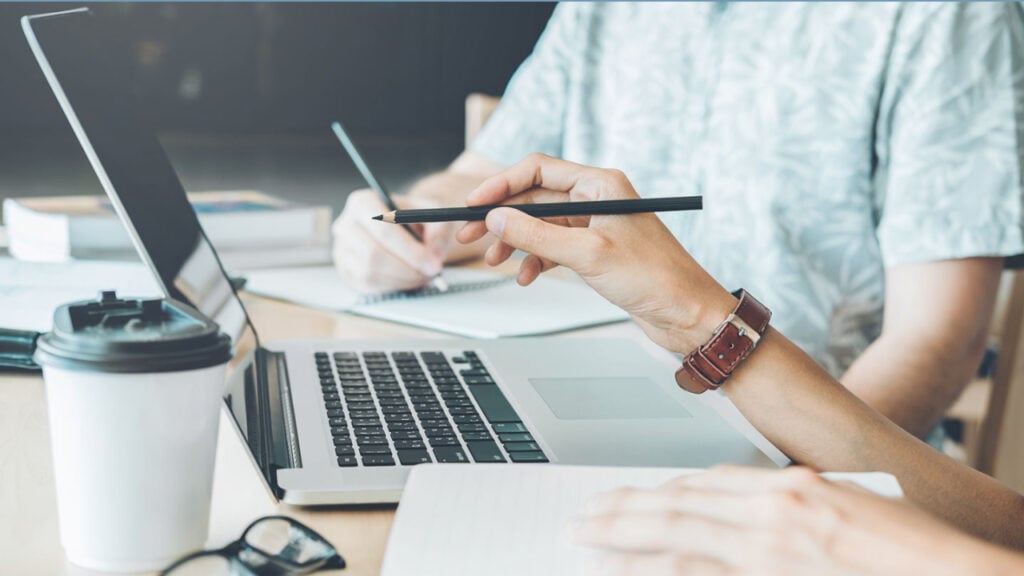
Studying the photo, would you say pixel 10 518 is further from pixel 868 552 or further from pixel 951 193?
pixel 951 193

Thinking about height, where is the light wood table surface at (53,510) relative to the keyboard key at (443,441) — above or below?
below

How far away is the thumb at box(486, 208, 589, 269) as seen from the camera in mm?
591

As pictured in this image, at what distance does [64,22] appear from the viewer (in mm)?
715

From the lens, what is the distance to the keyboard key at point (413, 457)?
1.83 feet

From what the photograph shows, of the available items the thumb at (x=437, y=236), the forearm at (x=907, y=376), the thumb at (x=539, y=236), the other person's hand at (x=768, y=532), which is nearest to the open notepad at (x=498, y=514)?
the other person's hand at (x=768, y=532)

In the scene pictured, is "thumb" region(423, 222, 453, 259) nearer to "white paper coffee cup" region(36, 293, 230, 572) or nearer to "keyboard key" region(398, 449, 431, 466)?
"keyboard key" region(398, 449, 431, 466)

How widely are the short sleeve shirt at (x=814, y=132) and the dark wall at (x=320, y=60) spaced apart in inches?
60.6

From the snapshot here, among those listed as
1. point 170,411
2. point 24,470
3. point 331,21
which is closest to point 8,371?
point 24,470

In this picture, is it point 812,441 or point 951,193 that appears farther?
point 951,193

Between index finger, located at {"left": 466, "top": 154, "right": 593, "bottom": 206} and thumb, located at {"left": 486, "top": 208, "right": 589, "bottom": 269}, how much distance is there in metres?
0.10

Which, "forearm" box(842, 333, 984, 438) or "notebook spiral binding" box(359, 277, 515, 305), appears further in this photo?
"notebook spiral binding" box(359, 277, 515, 305)

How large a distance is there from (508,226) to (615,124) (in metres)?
0.89

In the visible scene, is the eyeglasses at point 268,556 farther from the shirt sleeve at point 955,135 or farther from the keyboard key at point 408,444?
the shirt sleeve at point 955,135

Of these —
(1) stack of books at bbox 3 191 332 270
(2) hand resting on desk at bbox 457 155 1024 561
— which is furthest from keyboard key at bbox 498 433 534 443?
(1) stack of books at bbox 3 191 332 270
